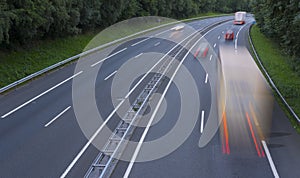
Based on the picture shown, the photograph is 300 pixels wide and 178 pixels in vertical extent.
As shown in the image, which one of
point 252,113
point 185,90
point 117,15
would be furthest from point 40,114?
point 117,15

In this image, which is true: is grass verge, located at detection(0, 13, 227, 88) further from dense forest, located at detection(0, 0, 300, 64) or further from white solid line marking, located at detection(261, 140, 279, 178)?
white solid line marking, located at detection(261, 140, 279, 178)

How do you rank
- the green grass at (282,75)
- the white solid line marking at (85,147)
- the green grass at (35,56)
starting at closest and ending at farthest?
the white solid line marking at (85,147), the green grass at (282,75), the green grass at (35,56)

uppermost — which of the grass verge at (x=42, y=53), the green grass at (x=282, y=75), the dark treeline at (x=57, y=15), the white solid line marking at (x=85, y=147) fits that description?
the dark treeline at (x=57, y=15)

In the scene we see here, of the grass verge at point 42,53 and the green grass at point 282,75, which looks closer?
the green grass at point 282,75

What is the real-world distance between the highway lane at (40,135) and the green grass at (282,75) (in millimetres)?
10969

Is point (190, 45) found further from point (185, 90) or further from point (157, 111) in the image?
point (157, 111)

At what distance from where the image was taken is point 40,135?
15.1 metres

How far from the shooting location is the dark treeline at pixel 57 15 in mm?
25375

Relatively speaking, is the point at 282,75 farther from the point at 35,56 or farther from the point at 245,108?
the point at 35,56

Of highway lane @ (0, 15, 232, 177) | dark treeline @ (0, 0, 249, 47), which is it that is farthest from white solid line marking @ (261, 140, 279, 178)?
dark treeline @ (0, 0, 249, 47)

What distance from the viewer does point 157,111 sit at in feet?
59.8

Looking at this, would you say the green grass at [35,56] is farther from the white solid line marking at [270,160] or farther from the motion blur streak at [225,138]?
the white solid line marking at [270,160]

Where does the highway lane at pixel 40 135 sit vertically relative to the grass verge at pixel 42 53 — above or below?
below

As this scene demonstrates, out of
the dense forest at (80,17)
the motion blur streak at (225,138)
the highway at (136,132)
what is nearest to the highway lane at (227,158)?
the highway at (136,132)
